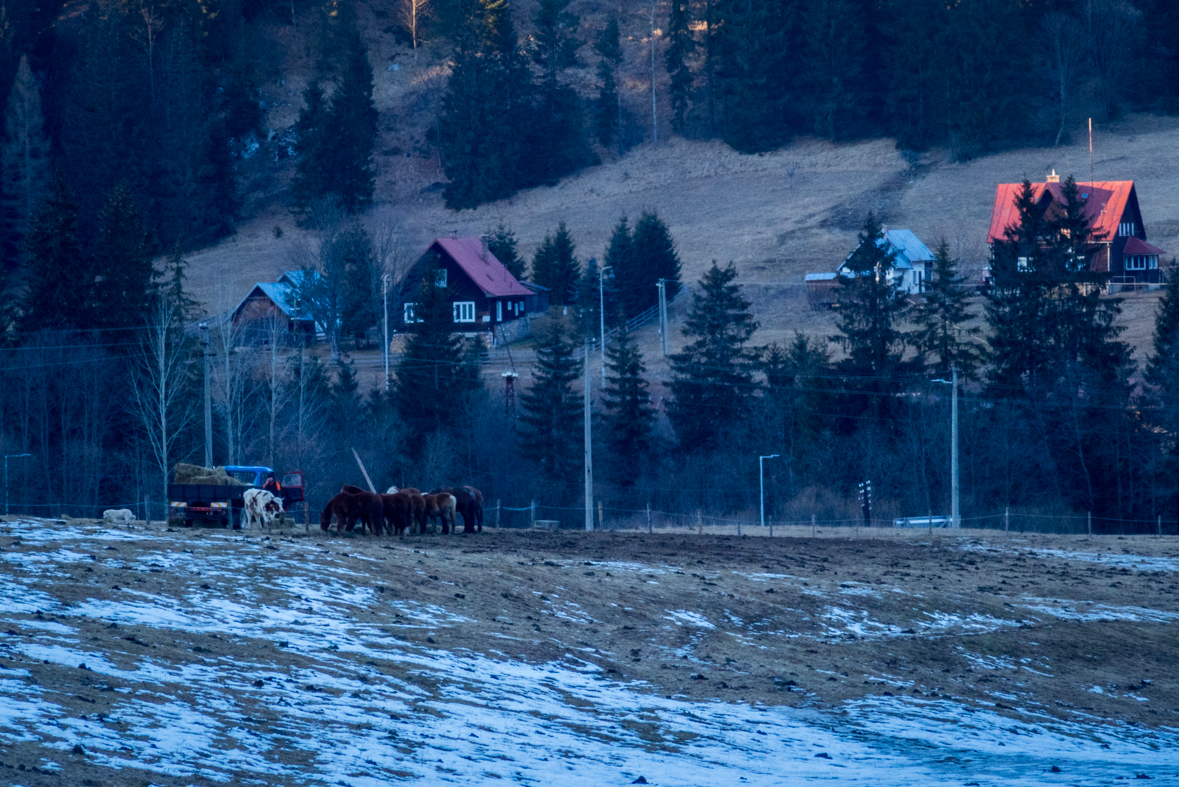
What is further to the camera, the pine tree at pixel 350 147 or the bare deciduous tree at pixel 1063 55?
the bare deciduous tree at pixel 1063 55

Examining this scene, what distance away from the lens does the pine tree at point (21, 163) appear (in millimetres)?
107812

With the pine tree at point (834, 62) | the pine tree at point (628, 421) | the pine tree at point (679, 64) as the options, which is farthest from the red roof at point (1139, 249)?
the pine tree at point (679, 64)

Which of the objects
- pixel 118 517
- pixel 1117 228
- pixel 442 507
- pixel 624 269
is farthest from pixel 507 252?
pixel 118 517

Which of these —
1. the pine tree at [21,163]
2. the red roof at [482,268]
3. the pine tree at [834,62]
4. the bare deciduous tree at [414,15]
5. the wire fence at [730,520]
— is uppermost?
the bare deciduous tree at [414,15]

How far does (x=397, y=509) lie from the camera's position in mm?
29141

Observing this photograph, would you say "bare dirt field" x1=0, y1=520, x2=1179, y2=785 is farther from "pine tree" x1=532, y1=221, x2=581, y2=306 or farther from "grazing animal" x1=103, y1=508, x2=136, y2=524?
"pine tree" x1=532, y1=221, x2=581, y2=306

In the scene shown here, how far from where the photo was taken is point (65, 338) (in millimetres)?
61875

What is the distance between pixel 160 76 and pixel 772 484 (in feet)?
262

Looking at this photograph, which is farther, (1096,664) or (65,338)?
(65,338)

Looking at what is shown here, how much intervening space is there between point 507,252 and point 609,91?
35.4 m

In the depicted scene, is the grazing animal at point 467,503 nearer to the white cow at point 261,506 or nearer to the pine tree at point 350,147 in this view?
the white cow at point 261,506

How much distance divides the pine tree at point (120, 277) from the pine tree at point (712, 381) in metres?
28.5

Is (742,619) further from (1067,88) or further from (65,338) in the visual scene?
(1067,88)

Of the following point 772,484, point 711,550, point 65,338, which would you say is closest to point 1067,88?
point 772,484
